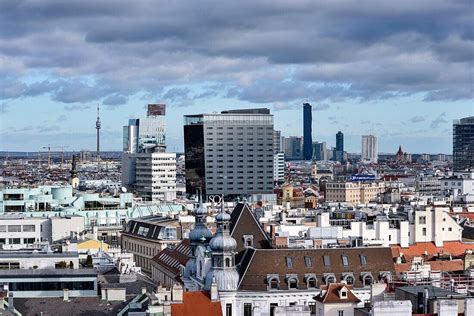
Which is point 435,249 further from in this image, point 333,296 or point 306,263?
point 333,296

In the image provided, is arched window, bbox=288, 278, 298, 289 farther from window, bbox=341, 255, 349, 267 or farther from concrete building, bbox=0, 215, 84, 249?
concrete building, bbox=0, 215, 84, 249

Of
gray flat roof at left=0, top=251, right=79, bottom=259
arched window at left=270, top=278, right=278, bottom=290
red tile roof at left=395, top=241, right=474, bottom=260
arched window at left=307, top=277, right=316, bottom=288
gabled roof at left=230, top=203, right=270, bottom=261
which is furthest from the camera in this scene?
red tile roof at left=395, top=241, right=474, bottom=260

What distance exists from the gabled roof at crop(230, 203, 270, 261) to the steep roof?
7.93 m

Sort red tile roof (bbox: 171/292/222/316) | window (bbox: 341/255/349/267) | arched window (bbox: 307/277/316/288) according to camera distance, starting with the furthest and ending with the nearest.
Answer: window (bbox: 341/255/349/267) < arched window (bbox: 307/277/316/288) < red tile roof (bbox: 171/292/222/316)

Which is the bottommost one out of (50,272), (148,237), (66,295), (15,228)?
(148,237)

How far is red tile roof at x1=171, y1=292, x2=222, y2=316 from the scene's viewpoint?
66.9 metres

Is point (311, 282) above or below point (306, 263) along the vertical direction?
below

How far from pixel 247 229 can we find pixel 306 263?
35.1 ft

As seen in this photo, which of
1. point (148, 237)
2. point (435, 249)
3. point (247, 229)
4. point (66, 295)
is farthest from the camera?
point (148, 237)

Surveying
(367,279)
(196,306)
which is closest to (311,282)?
(367,279)

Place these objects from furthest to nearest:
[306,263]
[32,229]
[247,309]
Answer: [32,229] < [306,263] < [247,309]

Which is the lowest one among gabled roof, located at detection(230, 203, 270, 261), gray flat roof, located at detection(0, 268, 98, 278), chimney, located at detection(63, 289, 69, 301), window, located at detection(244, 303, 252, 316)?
window, located at detection(244, 303, 252, 316)

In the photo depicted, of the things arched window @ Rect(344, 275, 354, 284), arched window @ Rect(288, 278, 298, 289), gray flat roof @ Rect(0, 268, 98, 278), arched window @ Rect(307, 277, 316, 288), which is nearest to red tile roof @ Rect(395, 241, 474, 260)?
arched window @ Rect(344, 275, 354, 284)

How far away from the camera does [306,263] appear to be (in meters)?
88.9
